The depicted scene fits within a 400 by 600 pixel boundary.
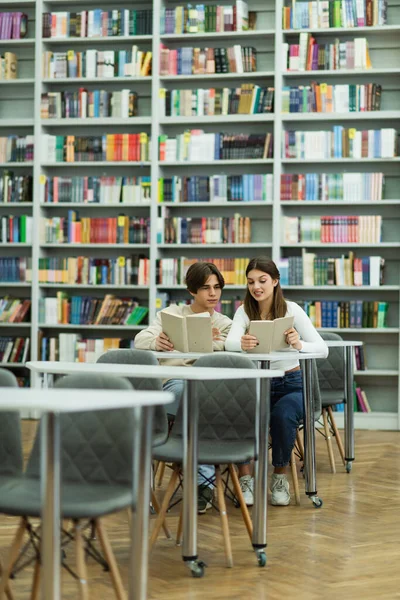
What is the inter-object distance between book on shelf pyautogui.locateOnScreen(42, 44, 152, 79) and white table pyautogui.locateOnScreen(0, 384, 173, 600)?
565cm

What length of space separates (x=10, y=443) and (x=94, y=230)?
5.06 meters

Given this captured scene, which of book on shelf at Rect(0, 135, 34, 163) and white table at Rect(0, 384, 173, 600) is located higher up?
book on shelf at Rect(0, 135, 34, 163)

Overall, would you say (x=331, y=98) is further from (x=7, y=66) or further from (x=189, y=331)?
(x=189, y=331)

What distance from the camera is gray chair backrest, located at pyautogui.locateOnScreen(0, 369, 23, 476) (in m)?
3.00

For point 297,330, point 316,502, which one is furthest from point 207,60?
point 316,502

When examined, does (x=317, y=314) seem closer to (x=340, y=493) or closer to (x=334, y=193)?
(x=334, y=193)

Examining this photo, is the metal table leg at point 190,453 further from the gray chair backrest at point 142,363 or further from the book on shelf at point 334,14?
the book on shelf at point 334,14

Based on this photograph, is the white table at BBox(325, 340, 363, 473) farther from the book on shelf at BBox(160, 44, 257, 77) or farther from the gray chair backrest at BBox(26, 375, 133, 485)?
the book on shelf at BBox(160, 44, 257, 77)

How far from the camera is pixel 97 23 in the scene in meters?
7.96

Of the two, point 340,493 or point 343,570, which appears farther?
point 340,493

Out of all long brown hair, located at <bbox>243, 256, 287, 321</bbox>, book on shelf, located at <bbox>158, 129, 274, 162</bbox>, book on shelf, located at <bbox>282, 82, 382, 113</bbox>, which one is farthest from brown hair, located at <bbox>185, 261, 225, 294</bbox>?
book on shelf, located at <bbox>282, 82, 382, 113</bbox>

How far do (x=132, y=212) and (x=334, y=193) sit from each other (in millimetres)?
1736

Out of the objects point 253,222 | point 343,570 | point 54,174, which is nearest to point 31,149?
point 54,174

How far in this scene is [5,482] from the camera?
116 inches
